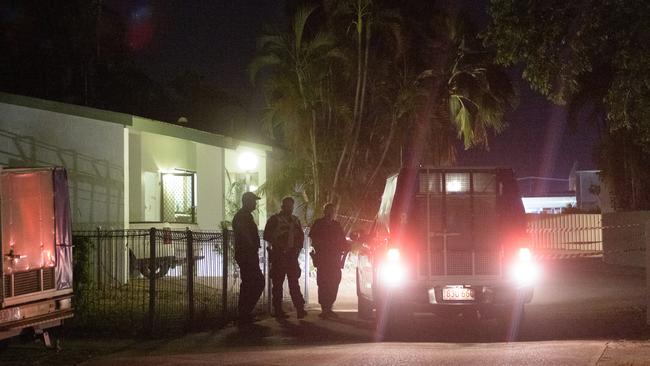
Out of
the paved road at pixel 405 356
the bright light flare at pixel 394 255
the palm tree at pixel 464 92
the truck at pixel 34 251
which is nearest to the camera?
the paved road at pixel 405 356

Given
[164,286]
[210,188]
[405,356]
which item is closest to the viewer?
[405,356]

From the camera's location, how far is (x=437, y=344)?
36.4 ft

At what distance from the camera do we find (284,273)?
13844 millimetres

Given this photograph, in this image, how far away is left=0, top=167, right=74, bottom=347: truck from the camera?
9969mm

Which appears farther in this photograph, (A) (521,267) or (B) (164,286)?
(B) (164,286)

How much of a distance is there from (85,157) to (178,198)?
210 inches

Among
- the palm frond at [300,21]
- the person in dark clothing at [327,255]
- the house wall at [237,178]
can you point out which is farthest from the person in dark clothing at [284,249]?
the palm frond at [300,21]

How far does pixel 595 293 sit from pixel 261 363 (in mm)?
10395

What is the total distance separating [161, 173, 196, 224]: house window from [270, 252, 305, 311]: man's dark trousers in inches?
331

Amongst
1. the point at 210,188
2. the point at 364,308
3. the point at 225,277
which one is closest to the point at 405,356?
the point at 364,308

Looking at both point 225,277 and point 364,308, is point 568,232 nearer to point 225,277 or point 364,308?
point 364,308

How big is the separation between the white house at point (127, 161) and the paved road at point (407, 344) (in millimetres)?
5320

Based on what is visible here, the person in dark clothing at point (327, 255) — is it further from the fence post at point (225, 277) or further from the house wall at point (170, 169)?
the house wall at point (170, 169)

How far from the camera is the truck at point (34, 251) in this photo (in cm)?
997
